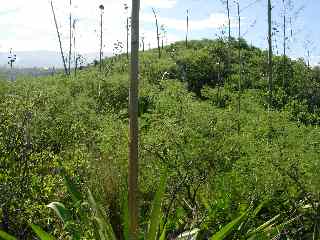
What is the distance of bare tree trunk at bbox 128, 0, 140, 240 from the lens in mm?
4402

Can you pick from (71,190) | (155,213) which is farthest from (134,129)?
(71,190)

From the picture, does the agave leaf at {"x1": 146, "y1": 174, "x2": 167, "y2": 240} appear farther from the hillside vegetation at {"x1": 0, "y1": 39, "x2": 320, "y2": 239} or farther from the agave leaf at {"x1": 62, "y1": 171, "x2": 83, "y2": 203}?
the agave leaf at {"x1": 62, "y1": 171, "x2": 83, "y2": 203}

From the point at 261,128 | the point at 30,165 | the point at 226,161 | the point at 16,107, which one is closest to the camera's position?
the point at 30,165

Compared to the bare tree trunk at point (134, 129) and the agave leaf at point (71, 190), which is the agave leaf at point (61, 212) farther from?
the bare tree trunk at point (134, 129)

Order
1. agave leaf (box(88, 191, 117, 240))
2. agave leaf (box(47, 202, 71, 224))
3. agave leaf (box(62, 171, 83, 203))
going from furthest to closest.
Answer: agave leaf (box(62, 171, 83, 203)), agave leaf (box(47, 202, 71, 224)), agave leaf (box(88, 191, 117, 240))

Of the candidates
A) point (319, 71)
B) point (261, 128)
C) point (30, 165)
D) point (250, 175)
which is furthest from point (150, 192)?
point (319, 71)

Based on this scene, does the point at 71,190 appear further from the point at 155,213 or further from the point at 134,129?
the point at 134,129

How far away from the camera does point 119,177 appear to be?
6.69 m

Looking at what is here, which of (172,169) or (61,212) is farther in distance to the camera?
(172,169)

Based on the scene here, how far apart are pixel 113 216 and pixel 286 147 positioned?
8.14 meters

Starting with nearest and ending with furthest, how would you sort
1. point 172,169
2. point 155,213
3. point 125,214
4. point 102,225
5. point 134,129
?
point 134,129
point 102,225
point 155,213
point 125,214
point 172,169

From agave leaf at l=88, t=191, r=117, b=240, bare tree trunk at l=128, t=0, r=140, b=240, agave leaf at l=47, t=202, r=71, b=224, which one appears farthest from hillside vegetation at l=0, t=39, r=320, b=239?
bare tree trunk at l=128, t=0, r=140, b=240

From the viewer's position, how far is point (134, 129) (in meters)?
4.42

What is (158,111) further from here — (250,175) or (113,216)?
(113,216)
